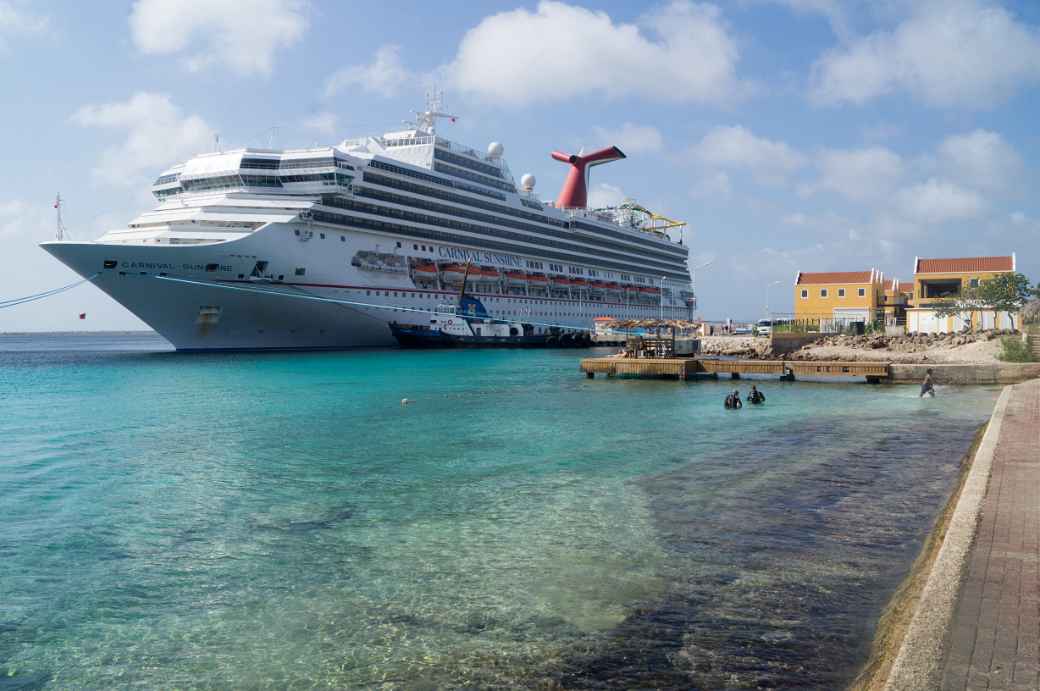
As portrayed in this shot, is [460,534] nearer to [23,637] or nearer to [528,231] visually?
[23,637]

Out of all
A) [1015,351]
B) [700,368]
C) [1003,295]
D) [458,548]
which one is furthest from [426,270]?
[458,548]

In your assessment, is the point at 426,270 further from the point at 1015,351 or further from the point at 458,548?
the point at 458,548

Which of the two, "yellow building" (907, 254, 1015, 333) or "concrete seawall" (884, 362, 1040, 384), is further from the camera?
"yellow building" (907, 254, 1015, 333)

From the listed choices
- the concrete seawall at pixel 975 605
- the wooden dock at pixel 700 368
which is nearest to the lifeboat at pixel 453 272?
the wooden dock at pixel 700 368

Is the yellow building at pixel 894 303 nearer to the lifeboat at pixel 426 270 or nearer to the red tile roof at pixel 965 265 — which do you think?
the red tile roof at pixel 965 265

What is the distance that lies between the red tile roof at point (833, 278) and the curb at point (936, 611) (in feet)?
199

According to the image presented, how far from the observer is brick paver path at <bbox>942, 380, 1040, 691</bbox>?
420 cm

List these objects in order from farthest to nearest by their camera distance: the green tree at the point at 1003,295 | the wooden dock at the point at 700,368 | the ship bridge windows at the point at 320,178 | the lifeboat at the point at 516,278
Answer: the lifeboat at the point at 516,278 < the ship bridge windows at the point at 320,178 < the green tree at the point at 1003,295 < the wooden dock at the point at 700,368

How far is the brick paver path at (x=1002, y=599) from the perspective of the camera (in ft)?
13.8

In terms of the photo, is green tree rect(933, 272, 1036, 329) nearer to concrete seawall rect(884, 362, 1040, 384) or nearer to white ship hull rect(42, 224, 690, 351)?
concrete seawall rect(884, 362, 1040, 384)

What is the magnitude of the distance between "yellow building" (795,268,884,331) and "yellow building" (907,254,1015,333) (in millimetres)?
3551

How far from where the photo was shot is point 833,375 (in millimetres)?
35438

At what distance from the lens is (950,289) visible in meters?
60.6

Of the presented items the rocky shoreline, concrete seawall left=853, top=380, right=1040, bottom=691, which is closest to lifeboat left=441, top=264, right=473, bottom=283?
the rocky shoreline
